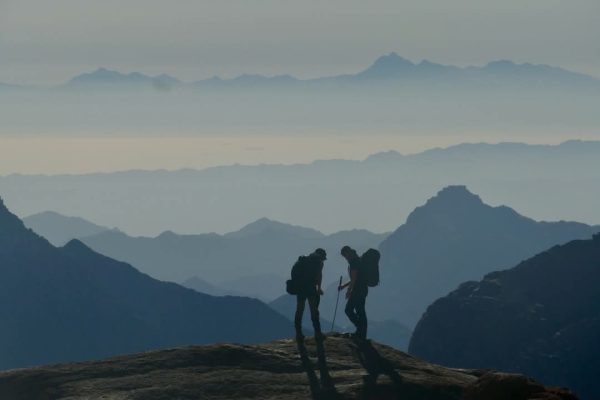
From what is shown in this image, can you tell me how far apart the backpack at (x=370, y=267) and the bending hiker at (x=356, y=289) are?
109 millimetres

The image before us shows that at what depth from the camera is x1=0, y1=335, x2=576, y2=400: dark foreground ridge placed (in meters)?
27.7

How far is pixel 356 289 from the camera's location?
113ft

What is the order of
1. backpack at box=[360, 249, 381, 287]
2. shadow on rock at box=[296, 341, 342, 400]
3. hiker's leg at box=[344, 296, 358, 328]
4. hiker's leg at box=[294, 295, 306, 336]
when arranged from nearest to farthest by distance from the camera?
shadow on rock at box=[296, 341, 342, 400] < hiker's leg at box=[294, 295, 306, 336] < backpack at box=[360, 249, 381, 287] < hiker's leg at box=[344, 296, 358, 328]

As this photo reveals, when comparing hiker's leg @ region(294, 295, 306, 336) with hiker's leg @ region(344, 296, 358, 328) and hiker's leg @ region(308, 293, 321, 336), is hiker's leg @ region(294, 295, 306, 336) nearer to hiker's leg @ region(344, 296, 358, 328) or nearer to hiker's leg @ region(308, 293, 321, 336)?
hiker's leg @ region(308, 293, 321, 336)

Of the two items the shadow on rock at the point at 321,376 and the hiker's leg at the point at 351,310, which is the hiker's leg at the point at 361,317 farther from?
the shadow on rock at the point at 321,376

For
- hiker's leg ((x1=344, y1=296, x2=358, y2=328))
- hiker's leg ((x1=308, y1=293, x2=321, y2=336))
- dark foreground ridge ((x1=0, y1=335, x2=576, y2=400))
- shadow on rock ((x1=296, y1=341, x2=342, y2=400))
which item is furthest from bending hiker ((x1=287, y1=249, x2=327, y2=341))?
dark foreground ridge ((x1=0, y1=335, x2=576, y2=400))

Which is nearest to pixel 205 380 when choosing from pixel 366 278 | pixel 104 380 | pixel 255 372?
pixel 255 372

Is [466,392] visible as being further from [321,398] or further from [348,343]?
[348,343]

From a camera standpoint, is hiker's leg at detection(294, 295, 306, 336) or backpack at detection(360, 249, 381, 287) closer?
hiker's leg at detection(294, 295, 306, 336)

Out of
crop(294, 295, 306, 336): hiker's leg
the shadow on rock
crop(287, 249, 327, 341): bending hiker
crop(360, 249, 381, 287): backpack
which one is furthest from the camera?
crop(360, 249, 381, 287): backpack

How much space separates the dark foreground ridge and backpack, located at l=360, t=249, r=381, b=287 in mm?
2361

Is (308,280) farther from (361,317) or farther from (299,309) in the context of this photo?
(361,317)

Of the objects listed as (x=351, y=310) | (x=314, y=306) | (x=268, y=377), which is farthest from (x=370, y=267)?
(x=268, y=377)

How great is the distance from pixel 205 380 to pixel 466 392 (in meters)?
7.97
